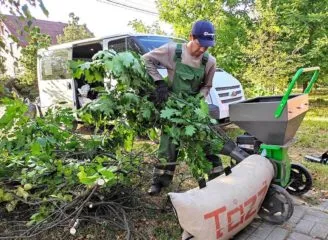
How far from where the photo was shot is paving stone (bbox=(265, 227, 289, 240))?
8.38 ft

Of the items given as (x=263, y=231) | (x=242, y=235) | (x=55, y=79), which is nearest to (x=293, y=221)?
(x=263, y=231)

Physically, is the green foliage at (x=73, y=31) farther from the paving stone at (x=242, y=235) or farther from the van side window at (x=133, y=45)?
the paving stone at (x=242, y=235)

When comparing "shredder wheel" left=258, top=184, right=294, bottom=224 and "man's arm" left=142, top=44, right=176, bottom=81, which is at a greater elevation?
"man's arm" left=142, top=44, right=176, bottom=81

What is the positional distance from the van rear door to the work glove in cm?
469

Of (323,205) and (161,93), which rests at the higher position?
(161,93)

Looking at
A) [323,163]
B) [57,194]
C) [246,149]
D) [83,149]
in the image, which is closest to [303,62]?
[323,163]

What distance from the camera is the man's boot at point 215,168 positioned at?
120 inches

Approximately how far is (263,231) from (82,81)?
5.38 metres

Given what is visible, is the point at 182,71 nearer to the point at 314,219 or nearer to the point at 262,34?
the point at 314,219

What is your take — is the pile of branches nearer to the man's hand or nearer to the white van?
the man's hand

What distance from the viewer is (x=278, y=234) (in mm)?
2613

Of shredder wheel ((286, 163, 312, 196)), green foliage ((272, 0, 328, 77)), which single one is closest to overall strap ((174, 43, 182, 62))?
shredder wheel ((286, 163, 312, 196))

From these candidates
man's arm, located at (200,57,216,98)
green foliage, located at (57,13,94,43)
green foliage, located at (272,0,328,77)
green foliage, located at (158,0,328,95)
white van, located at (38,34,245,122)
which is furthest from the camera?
green foliage, located at (57,13,94,43)

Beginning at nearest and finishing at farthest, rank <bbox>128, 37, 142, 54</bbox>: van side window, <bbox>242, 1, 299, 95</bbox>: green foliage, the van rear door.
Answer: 1. <bbox>128, 37, 142, 54</bbox>: van side window
2. the van rear door
3. <bbox>242, 1, 299, 95</bbox>: green foliage
